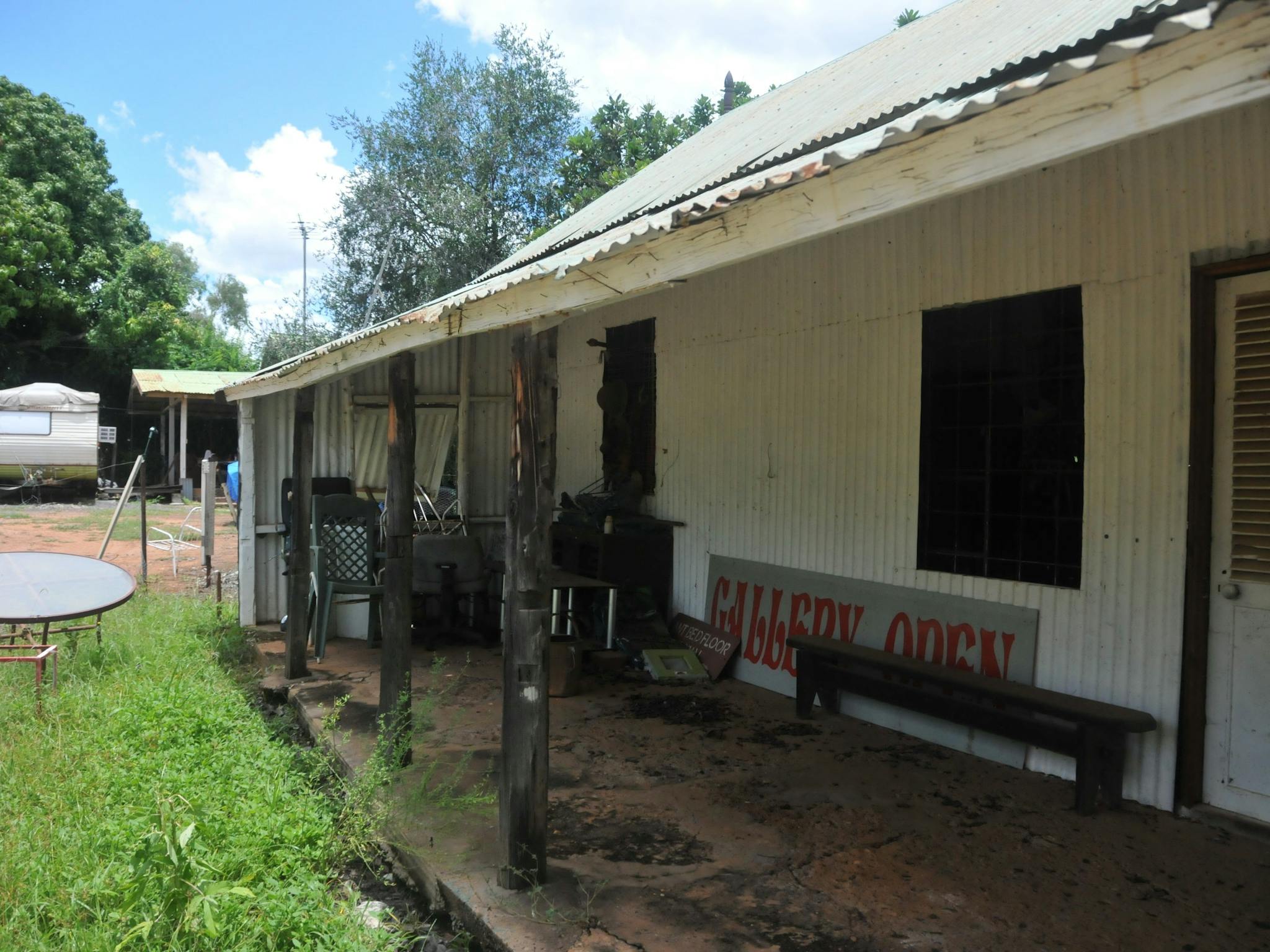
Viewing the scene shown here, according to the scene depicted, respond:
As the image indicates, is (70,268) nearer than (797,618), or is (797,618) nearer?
(797,618)

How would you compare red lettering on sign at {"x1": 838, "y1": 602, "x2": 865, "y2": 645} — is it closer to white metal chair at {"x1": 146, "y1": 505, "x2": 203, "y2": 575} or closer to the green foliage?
white metal chair at {"x1": 146, "y1": 505, "x2": 203, "y2": 575}

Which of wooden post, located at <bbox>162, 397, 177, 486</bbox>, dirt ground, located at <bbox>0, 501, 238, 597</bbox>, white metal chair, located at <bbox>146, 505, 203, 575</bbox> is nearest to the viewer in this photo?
dirt ground, located at <bbox>0, 501, 238, 597</bbox>

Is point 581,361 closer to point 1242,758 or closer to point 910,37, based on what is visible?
point 910,37

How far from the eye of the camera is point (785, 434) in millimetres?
6461

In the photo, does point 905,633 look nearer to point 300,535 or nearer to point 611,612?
point 611,612

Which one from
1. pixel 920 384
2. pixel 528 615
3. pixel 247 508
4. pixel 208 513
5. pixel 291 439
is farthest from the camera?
pixel 208 513

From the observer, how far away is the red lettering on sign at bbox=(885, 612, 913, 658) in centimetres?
534

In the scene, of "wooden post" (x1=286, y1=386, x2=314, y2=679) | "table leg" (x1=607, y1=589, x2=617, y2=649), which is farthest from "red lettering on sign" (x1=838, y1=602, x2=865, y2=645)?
"wooden post" (x1=286, y1=386, x2=314, y2=679)

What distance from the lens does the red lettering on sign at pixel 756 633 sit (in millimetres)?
6535

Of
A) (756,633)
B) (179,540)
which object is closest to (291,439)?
(756,633)

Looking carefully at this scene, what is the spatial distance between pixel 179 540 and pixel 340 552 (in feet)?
27.7

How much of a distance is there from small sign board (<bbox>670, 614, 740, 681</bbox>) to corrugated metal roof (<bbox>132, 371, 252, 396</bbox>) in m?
15.9

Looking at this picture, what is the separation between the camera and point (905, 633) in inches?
212

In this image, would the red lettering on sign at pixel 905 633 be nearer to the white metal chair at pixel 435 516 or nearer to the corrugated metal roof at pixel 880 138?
the corrugated metal roof at pixel 880 138
